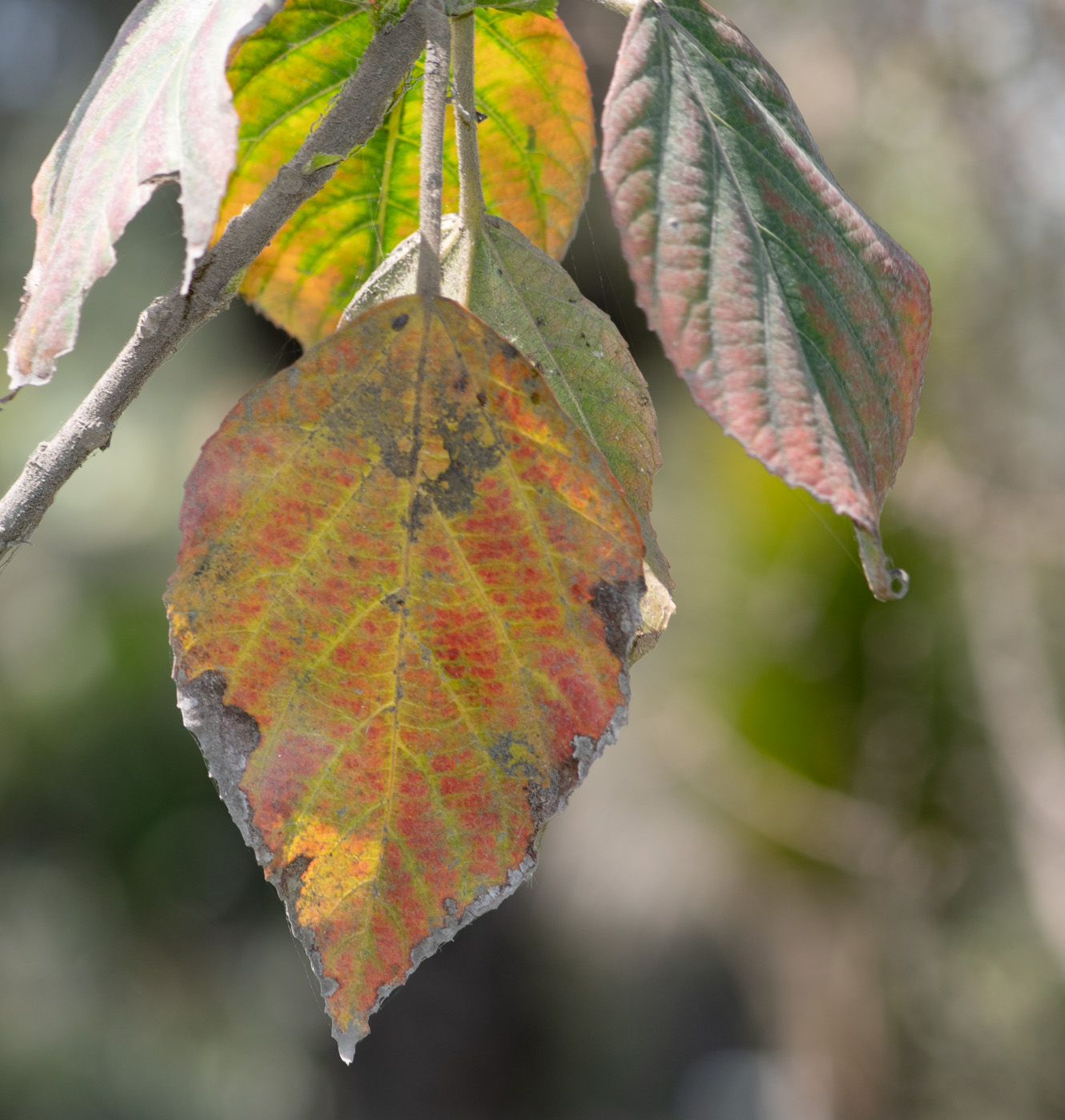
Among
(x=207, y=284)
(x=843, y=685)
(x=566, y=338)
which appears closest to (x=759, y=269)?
(x=566, y=338)

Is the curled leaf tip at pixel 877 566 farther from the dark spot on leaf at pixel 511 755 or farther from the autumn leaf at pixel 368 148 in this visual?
the autumn leaf at pixel 368 148

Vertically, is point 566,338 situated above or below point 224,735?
above

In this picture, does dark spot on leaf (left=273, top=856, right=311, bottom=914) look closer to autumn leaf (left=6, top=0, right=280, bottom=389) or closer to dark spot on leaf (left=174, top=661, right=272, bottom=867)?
dark spot on leaf (left=174, top=661, right=272, bottom=867)

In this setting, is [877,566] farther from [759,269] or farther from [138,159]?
[138,159]

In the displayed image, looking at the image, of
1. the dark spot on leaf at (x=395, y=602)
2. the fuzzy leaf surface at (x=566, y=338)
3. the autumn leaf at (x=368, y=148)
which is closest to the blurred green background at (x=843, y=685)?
the autumn leaf at (x=368, y=148)

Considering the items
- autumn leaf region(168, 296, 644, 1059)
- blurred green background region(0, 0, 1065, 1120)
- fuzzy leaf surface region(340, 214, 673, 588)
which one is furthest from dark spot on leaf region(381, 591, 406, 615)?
blurred green background region(0, 0, 1065, 1120)

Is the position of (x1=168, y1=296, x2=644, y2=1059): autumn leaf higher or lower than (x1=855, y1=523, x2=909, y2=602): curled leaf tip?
lower

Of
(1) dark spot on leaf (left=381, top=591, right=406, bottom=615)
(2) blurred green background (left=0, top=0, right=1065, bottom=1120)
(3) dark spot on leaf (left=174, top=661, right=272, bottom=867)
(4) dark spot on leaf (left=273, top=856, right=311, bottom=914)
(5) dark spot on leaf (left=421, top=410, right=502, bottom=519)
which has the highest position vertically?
(5) dark spot on leaf (left=421, top=410, right=502, bottom=519)
